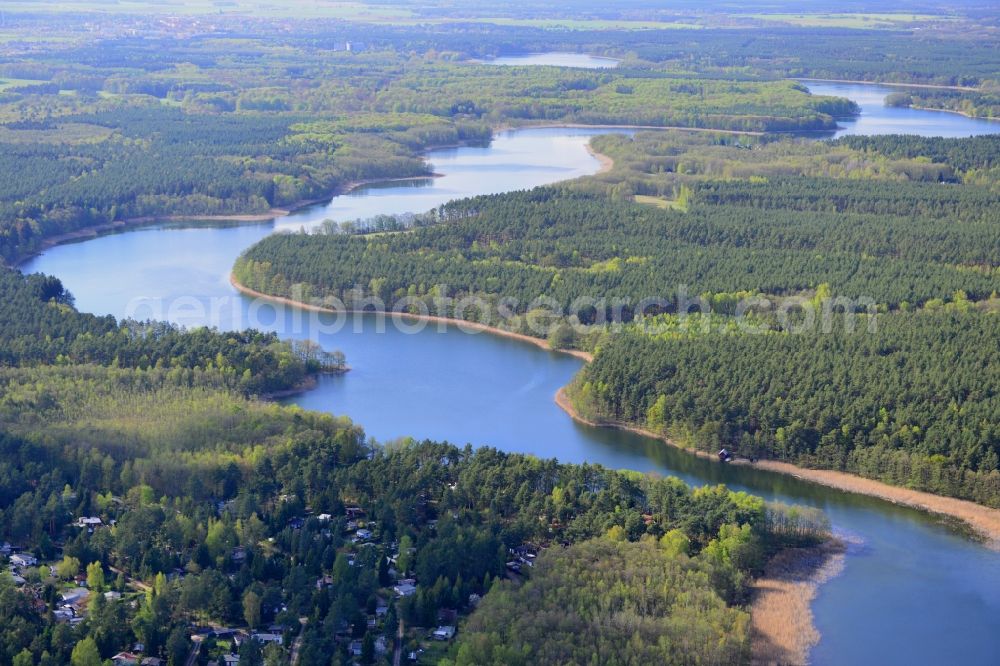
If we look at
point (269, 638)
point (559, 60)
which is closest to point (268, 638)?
point (269, 638)

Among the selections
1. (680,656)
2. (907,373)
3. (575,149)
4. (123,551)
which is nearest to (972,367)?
(907,373)

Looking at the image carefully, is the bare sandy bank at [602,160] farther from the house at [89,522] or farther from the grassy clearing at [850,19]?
the grassy clearing at [850,19]

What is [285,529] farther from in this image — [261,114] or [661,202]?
[261,114]

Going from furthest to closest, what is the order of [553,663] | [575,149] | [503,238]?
[575,149] → [503,238] → [553,663]

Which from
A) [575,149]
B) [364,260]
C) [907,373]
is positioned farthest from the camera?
[575,149]

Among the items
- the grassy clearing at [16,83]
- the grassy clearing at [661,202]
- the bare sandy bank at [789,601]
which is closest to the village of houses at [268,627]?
the bare sandy bank at [789,601]

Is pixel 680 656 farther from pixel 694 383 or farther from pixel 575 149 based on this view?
pixel 575 149
